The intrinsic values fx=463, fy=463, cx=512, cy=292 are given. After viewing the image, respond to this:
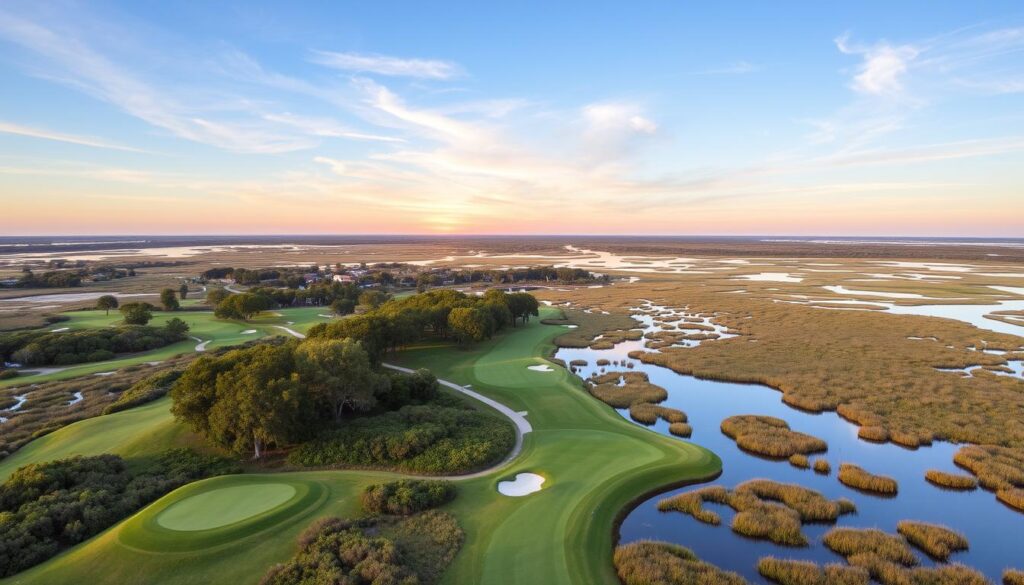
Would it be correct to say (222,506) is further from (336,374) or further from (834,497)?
(834,497)

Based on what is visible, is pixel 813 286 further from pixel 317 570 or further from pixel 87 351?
pixel 87 351

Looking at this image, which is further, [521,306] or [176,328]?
[521,306]

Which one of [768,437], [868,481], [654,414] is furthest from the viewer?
[654,414]

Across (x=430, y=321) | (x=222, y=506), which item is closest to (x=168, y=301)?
(x=430, y=321)

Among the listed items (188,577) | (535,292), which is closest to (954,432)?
(188,577)

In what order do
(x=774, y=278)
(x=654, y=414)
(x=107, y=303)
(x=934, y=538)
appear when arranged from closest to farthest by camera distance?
(x=934, y=538)
(x=654, y=414)
(x=107, y=303)
(x=774, y=278)

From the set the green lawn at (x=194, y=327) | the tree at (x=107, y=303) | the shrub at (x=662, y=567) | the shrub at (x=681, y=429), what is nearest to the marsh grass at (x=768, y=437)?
the shrub at (x=681, y=429)
